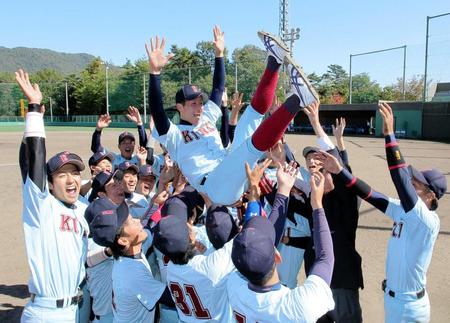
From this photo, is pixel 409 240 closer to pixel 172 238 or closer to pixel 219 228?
pixel 219 228

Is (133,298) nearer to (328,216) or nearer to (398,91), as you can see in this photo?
(328,216)

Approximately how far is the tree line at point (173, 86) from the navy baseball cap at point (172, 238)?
131 feet

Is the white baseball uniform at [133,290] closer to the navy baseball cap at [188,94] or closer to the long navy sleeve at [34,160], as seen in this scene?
the long navy sleeve at [34,160]

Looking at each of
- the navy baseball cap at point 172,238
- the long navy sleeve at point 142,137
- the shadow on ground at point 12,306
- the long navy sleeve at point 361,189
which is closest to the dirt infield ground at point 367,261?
the shadow on ground at point 12,306

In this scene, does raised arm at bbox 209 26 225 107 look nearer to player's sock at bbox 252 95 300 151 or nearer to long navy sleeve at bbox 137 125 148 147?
player's sock at bbox 252 95 300 151

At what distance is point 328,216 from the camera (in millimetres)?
3889

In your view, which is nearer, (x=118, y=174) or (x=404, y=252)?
(x=404, y=252)

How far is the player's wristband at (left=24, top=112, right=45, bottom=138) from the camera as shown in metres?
2.93

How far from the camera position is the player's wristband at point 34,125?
9.61 ft

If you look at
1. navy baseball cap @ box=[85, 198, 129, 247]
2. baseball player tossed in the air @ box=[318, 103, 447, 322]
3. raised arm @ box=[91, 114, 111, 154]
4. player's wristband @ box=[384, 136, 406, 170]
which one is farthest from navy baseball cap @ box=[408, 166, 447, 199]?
raised arm @ box=[91, 114, 111, 154]

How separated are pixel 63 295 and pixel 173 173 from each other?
6.80ft

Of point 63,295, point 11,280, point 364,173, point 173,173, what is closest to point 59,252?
point 63,295

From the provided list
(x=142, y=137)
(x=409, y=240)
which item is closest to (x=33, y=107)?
(x=409, y=240)

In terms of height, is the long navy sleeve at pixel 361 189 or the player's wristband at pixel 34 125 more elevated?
the player's wristband at pixel 34 125
